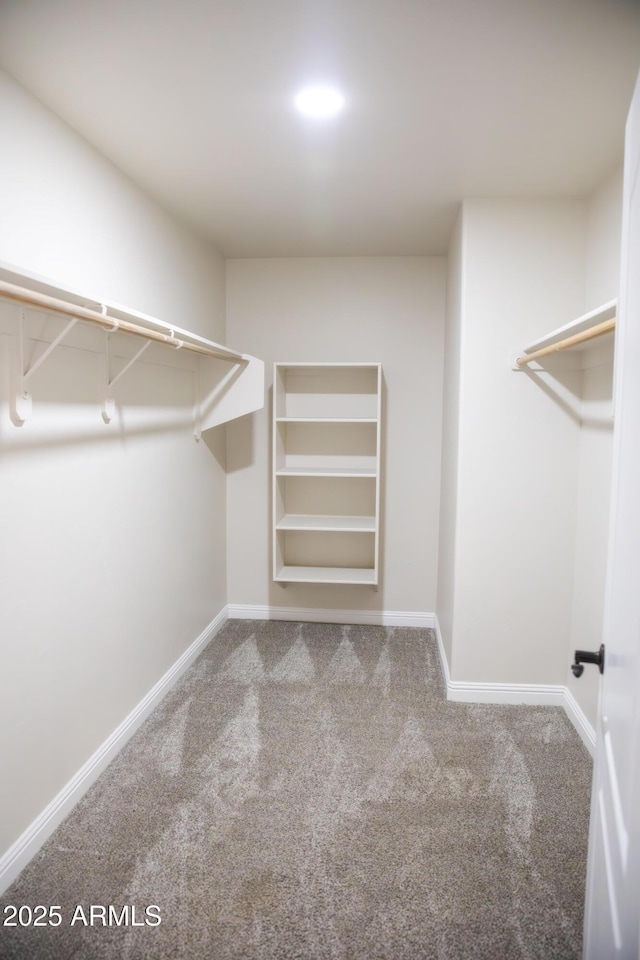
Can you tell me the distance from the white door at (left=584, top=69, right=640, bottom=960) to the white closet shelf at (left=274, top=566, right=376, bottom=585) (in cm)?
243

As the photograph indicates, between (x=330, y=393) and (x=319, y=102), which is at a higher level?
(x=319, y=102)

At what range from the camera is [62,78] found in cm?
170

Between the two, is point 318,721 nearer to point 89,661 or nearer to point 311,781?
point 311,781

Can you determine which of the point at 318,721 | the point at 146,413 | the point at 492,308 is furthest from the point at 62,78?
the point at 318,721

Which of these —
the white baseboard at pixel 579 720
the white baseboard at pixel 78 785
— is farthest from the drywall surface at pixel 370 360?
the white baseboard at pixel 579 720

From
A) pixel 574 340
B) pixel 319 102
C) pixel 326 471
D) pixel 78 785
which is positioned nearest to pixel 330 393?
pixel 326 471

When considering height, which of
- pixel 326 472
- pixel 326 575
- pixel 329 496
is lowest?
pixel 326 575

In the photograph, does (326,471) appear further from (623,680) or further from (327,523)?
(623,680)

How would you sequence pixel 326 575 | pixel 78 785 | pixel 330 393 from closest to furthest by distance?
pixel 78 785 → pixel 326 575 → pixel 330 393

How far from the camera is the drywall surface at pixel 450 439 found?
2844 millimetres

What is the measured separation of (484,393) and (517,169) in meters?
0.91

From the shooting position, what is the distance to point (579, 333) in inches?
87.3

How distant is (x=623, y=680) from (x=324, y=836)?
1.39 meters

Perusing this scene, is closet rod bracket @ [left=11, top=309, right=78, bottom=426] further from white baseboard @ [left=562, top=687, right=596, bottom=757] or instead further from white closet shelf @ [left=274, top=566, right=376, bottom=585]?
white baseboard @ [left=562, top=687, right=596, bottom=757]
